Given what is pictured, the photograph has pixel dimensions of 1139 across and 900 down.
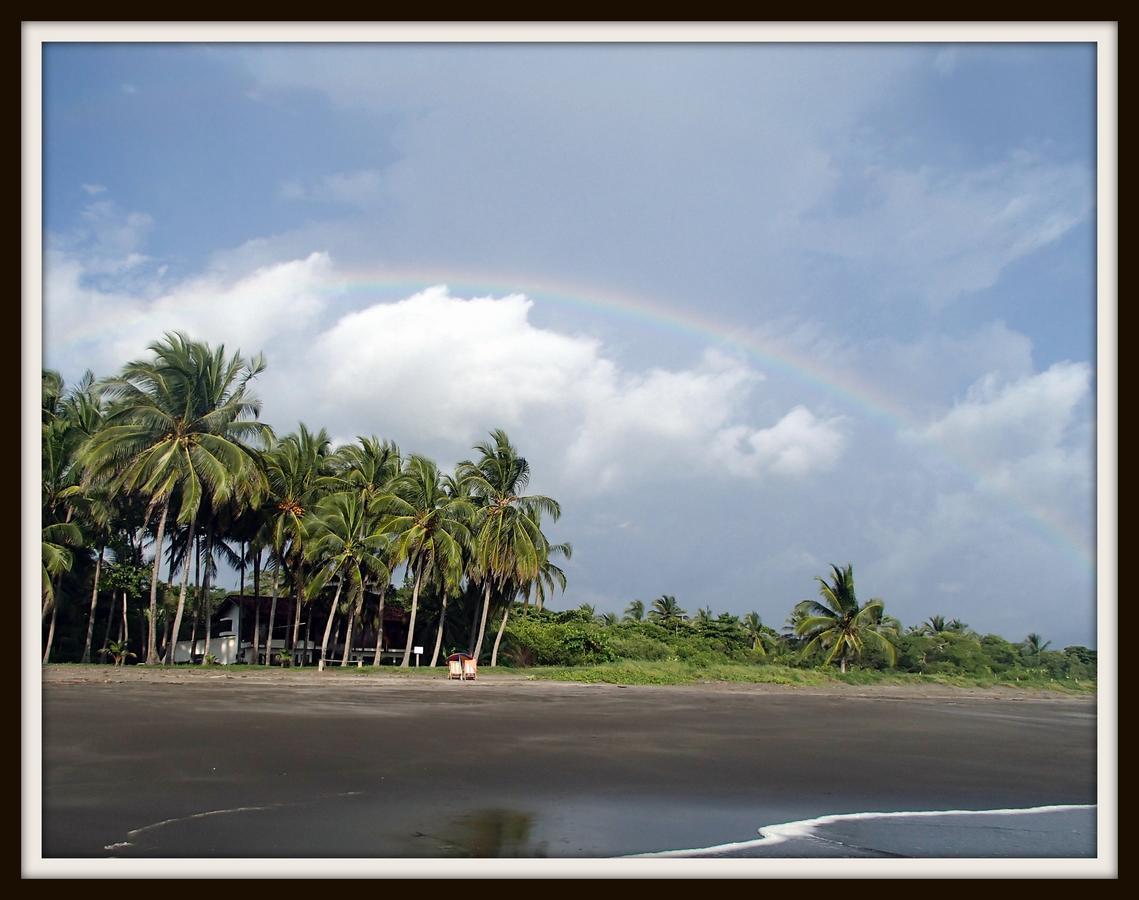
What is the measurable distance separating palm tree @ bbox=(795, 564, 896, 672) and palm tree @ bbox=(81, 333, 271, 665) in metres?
26.5

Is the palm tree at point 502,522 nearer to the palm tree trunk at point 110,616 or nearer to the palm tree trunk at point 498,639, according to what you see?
the palm tree trunk at point 498,639

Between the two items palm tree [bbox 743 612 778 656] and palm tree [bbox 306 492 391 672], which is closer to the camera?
palm tree [bbox 306 492 391 672]

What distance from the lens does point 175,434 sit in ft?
103

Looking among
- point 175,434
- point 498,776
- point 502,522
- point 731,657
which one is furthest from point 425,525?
point 498,776

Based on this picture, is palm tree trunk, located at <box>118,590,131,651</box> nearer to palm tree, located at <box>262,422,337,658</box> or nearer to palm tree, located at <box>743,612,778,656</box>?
palm tree, located at <box>262,422,337,658</box>

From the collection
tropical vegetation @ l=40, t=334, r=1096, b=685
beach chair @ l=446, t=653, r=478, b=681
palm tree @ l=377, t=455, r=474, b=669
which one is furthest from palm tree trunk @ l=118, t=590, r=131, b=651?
beach chair @ l=446, t=653, r=478, b=681

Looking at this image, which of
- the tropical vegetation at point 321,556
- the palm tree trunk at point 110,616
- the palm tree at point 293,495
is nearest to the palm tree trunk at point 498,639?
the tropical vegetation at point 321,556

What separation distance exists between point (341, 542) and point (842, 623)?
2374cm

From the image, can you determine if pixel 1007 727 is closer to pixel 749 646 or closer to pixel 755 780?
pixel 755 780

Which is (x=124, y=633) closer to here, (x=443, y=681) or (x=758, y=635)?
(x=443, y=681)

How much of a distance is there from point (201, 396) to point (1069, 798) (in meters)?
29.6

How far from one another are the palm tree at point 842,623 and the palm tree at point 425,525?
54.7 ft

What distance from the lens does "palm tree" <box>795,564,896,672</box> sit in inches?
1651

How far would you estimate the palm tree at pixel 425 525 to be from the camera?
124 feet
